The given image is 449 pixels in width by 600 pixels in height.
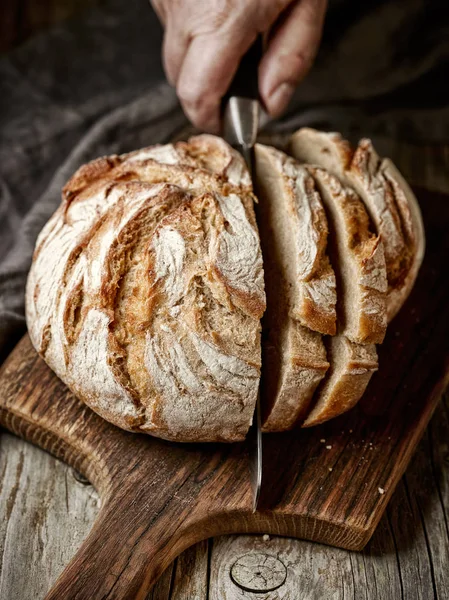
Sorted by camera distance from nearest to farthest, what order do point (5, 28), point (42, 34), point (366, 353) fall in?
1. point (366, 353)
2. point (42, 34)
3. point (5, 28)

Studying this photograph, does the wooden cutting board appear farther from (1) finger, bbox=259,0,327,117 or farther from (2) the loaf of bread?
(1) finger, bbox=259,0,327,117

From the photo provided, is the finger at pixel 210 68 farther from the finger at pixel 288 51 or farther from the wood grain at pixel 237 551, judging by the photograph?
the wood grain at pixel 237 551

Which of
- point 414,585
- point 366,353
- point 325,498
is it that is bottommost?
point 414,585

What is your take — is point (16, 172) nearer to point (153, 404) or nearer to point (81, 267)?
point (81, 267)

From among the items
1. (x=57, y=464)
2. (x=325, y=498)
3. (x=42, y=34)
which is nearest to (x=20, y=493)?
(x=57, y=464)

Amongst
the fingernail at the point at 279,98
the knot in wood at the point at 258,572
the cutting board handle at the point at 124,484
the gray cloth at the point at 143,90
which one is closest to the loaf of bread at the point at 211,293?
A: the cutting board handle at the point at 124,484

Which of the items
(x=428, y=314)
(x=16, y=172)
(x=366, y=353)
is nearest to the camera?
(x=366, y=353)

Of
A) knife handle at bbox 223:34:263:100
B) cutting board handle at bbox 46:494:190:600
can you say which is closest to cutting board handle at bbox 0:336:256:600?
cutting board handle at bbox 46:494:190:600
